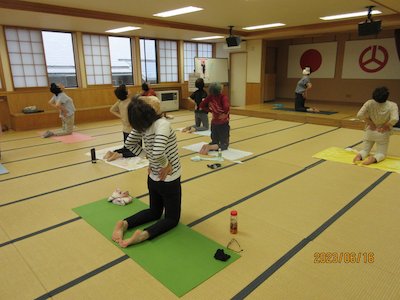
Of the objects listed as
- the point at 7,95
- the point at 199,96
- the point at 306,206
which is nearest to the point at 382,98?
the point at 306,206

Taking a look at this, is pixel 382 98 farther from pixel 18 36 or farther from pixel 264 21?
pixel 18 36

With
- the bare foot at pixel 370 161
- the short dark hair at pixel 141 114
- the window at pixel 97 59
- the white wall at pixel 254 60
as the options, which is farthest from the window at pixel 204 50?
the short dark hair at pixel 141 114

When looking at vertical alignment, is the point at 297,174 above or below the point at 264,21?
below

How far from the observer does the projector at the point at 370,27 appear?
219 inches

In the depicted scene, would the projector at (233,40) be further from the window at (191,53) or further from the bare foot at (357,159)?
the bare foot at (357,159)

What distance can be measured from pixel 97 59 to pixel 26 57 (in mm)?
1715

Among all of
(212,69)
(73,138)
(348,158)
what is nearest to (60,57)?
(73,138)

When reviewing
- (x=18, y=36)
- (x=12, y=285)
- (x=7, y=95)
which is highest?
(x=18, y=36)

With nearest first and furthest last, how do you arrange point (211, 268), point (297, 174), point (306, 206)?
1. point (211, 268)
2. point (306, 206)
3. point (297, 174)

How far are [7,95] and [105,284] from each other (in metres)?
6.41

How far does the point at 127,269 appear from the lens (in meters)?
1.91

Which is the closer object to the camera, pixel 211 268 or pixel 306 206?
pixel 211 268

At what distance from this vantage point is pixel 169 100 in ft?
30.8

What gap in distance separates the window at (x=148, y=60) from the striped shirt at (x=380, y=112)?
267 inches
